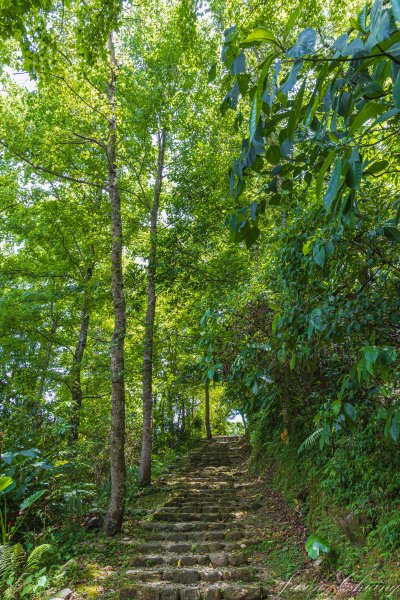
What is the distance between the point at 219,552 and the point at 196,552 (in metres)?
0.32

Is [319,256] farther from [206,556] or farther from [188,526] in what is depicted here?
[188,526]

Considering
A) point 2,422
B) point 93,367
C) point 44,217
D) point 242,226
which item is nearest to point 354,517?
point 242,226

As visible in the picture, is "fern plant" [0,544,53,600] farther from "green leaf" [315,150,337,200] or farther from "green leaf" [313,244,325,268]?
"green leaf" [315,150,337,200]

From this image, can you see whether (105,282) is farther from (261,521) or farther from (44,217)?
(261,521)

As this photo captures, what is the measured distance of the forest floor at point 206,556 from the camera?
12.5 ft

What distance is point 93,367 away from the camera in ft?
37.0

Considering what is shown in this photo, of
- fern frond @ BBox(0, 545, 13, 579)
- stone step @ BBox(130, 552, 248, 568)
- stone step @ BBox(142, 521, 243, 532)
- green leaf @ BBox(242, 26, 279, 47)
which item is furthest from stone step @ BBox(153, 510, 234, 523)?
green leaf @ BBox(242, 26, 279, 47)

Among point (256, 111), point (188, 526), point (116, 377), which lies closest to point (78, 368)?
point (116, 377)

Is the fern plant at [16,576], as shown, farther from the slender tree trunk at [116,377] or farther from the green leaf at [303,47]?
the green leaf at [303,47]

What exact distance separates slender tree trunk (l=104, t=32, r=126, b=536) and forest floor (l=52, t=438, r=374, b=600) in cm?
41

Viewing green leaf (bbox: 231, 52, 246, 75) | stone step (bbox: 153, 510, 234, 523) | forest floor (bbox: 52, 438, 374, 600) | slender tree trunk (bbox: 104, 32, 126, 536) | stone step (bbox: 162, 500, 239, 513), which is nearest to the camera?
green leaf (bbox: 231, 52, 246, 75)

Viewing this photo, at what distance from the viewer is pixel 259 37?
931 mm

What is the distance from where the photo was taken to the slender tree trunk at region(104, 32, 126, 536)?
5523 millimetres

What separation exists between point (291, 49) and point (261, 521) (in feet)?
21.2
